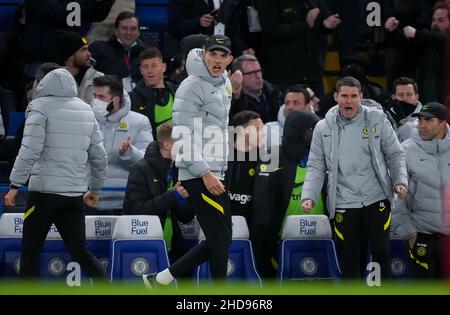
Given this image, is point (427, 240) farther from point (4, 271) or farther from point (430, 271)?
point (4, 271)

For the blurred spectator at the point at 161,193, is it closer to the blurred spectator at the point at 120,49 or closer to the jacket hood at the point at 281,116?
the jacket hood at the point at 281,116

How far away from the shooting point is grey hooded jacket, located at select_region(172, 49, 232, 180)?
9102 mm

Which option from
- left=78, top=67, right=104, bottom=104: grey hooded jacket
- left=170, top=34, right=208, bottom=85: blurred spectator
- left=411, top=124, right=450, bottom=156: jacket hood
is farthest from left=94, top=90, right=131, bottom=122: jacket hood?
left=411, top=124, right=450, bottom=156: jacket hood

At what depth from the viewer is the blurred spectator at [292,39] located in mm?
13461

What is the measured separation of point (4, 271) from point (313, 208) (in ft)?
9.05

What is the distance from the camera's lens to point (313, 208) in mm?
11125

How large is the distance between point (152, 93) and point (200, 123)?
296 cm

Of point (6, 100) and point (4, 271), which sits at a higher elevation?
point (6, 100)

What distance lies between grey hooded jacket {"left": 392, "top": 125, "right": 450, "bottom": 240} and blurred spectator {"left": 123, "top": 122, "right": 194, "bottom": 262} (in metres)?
1.88

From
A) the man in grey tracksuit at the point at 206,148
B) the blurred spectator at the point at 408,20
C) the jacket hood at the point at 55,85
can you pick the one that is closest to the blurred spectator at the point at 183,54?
the jacket hood at the point at 55,85
